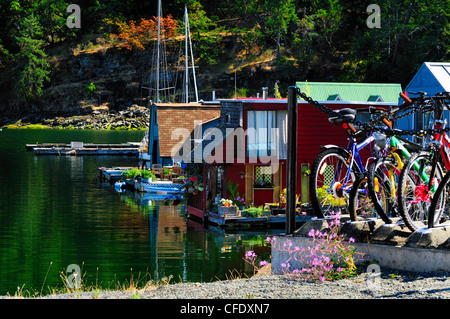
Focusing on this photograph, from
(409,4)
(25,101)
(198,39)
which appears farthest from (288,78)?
(25,101)

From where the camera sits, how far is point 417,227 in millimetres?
12219

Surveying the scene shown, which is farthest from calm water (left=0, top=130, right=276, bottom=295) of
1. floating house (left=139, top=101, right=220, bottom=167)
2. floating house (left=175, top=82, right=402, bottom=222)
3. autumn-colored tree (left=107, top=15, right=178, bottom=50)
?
autumn-colored tree (left=107, top=15, right=178, bottom=50)

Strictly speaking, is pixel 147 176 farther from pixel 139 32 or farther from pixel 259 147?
pixel 139 32

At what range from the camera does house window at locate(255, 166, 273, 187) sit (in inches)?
1237

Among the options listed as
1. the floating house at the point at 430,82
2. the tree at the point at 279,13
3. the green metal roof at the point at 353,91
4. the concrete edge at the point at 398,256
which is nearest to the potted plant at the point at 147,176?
the green metal roof at the point at 353,91

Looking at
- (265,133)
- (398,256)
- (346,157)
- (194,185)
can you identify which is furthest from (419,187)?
(194,185)

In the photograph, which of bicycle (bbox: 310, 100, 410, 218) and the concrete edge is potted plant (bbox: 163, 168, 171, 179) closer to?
the concrete edge

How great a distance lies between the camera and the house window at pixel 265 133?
31.1 meters

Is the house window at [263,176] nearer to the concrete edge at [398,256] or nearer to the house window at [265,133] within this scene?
the house window at [265,133]

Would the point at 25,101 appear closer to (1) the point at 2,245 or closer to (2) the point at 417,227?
(1) the point at 2,245

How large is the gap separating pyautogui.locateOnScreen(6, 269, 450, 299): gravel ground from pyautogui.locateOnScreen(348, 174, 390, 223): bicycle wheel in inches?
46.8

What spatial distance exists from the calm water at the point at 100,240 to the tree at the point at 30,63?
80543 millimetres
